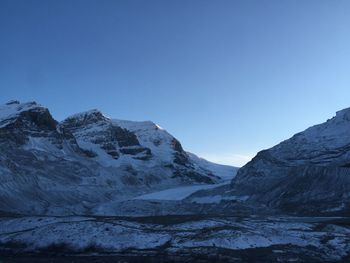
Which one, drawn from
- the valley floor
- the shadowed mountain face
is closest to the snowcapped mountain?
the shadowed mountain face

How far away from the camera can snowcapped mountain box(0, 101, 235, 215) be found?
326 feet

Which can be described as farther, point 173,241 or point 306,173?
point 306,173

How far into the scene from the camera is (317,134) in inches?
4806

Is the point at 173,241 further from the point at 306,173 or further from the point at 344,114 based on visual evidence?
the point at 344,114

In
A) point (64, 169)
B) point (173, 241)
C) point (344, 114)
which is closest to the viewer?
point (173, 241)

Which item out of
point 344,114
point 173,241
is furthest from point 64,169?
point 173,241

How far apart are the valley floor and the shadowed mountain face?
30.5 meters

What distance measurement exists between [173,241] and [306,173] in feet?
185

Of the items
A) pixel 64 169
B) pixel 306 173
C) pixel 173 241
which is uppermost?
pixel 64 169

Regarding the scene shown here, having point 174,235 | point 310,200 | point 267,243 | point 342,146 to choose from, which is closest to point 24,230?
point 174,235

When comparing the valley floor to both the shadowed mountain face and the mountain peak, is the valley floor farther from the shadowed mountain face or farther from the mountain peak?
the mountain peak

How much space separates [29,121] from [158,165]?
5096cm

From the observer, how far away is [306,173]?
318 ft

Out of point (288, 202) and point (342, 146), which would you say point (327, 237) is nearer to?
point (288, 202)
